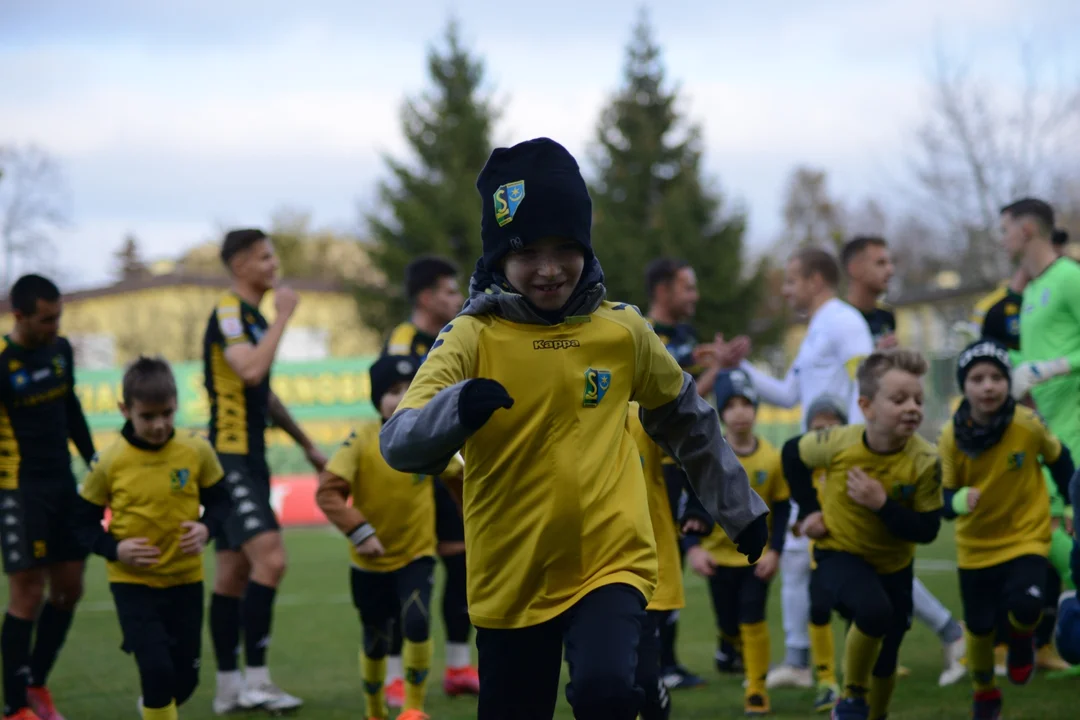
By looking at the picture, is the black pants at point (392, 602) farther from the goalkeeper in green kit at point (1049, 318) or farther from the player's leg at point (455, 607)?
the goalkeeper in green kit at point (1049, 318)

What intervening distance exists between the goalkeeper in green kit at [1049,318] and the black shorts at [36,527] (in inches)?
224

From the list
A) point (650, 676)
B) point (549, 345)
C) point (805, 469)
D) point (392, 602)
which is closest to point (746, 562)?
point (805, 469)

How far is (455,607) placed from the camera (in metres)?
8.45

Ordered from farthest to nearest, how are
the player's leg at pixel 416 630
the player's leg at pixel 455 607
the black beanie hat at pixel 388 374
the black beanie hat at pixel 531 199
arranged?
the player's leg at pixel 455 607 < the black beanie hat at pixel 388 374 < the player's leg at pixel 416 630 < the black beanie hat at pixel 531 199

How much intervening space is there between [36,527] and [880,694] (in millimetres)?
4750

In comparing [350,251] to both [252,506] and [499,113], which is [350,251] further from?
[252,506]

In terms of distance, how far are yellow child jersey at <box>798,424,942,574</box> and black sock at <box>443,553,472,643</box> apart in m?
2.88

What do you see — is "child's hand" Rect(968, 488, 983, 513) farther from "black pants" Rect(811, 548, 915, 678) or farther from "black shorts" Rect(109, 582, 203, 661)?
"black shorts" Rect(109, 582, 203, 661)

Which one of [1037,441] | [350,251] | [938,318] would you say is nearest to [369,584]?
[1037,441]

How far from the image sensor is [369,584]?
7.24m

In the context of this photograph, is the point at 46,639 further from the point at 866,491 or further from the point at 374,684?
the point at 866,491

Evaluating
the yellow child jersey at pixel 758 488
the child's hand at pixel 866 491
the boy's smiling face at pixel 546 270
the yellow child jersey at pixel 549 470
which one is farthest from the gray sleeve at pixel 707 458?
the yellow child jersey at pixel 758 488

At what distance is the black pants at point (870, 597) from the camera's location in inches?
233

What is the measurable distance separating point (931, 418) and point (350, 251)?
3927 centimetres
